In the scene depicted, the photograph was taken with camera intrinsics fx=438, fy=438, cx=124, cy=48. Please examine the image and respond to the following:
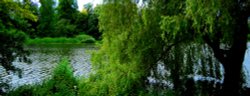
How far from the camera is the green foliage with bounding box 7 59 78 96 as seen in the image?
1311 centimetres

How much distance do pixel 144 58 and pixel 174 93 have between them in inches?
56.5

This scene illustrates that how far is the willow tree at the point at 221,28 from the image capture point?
37.1ft

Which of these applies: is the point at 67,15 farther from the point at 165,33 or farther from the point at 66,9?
the point at 165,33

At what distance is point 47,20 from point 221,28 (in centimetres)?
6464

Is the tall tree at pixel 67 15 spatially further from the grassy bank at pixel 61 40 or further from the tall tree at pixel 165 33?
the tall tree at pixel 165 33

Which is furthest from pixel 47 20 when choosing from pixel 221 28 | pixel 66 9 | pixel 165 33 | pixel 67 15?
pixel 221 28

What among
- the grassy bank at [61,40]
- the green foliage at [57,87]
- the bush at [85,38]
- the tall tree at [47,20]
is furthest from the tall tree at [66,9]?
the green foliage at [57,87]

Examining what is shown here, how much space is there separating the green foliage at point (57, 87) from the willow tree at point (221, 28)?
11.4ft

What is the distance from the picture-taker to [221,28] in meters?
11.6

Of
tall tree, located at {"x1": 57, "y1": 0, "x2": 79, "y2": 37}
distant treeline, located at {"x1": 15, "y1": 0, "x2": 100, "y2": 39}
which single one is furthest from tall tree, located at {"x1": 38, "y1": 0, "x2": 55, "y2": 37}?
tall tree, located at {"x1": 57, "y1": 0, "x2": 79, "y2": 37}

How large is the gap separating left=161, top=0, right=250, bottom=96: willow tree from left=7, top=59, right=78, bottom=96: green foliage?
349 centimetres

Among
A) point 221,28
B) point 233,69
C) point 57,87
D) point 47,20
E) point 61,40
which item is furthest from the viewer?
point 47,20

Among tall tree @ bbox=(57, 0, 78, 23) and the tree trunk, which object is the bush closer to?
tall tree @ bbox=(57, 0, 78, 23)

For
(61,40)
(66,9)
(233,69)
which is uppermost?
(66,9)
